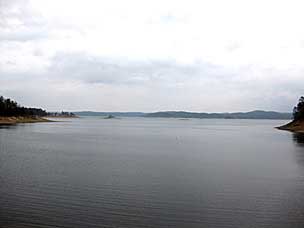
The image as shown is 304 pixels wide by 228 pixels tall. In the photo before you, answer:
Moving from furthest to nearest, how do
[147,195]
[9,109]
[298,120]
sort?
[9,109] < [298,120] < [147,195]

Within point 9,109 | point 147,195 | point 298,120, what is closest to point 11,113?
point 9,109

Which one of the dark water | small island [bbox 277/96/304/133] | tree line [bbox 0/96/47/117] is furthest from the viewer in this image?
tree line [bbox 0/96/47/117]

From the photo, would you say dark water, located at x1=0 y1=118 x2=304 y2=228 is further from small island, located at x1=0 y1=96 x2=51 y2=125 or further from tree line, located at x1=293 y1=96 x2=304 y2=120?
small island, located at x1=0 y1=96 x2=51 y2=125

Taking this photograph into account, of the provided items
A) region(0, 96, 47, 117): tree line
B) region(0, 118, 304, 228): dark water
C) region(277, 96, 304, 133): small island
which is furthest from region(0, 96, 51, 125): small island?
region(0, 118, 304, 228): dark water

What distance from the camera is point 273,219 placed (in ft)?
Answer: 35.3

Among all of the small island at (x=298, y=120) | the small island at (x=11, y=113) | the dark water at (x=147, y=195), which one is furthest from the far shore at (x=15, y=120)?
the dark water at (x=147, y=195)

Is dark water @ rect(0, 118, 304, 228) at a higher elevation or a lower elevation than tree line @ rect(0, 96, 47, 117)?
lower

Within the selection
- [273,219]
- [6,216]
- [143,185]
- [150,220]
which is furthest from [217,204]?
[6,216]

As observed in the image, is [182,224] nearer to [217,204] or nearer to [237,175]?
[217,204]

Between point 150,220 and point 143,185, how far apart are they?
17.1 feet

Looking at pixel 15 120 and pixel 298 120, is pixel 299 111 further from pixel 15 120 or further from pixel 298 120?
pixel 15 120

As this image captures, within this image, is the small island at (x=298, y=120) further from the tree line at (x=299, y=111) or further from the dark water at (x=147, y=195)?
the dark water at (x=147, y=195)

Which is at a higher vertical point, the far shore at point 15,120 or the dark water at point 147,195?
the far shore at point 15,120

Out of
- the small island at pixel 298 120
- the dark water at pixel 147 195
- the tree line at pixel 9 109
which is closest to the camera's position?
the dark water at pixel 147 195
